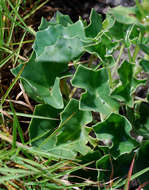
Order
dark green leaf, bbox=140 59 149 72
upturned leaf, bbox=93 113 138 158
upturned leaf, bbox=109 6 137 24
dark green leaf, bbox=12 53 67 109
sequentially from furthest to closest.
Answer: dark green leaf, bbox=12 53 67 109 < upturned leaf, bbox=93 113 138 158 < dark green leaf, bbox=140 59 149 72 < upturned leaf, bbox=109 6 137 24

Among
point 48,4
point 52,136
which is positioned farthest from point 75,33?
point 48,4

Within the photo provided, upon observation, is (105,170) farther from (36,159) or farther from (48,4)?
(48,4)

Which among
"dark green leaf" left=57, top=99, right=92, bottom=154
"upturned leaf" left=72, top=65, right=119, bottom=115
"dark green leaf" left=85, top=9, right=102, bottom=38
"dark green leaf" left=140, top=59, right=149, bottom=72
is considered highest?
"dark green leaf" left=85, top=9, right=102, bottom=38

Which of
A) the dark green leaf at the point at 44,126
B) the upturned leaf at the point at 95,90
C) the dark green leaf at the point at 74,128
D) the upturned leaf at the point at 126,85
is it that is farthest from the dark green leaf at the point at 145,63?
the dark green leaf at the point at 44,126

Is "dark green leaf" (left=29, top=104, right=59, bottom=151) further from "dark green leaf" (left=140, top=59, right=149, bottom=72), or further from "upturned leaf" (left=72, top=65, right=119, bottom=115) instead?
"dark green leaf" (left=140, top=59, right=149, bottom=72)

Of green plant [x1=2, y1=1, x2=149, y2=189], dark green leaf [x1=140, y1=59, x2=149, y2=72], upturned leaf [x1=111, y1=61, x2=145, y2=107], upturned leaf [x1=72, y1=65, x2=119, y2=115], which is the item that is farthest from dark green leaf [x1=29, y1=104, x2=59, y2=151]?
dark green leaf [x1=140, y1=59, x2=149, y2=72]

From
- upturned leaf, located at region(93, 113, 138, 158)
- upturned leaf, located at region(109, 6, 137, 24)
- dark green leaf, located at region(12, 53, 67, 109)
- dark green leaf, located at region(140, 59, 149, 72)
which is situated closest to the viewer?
upturned leaf, located at region(109, 6, 137, 24)

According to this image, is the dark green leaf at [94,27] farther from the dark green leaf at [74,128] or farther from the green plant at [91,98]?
the dark green leaf at [74,128]
